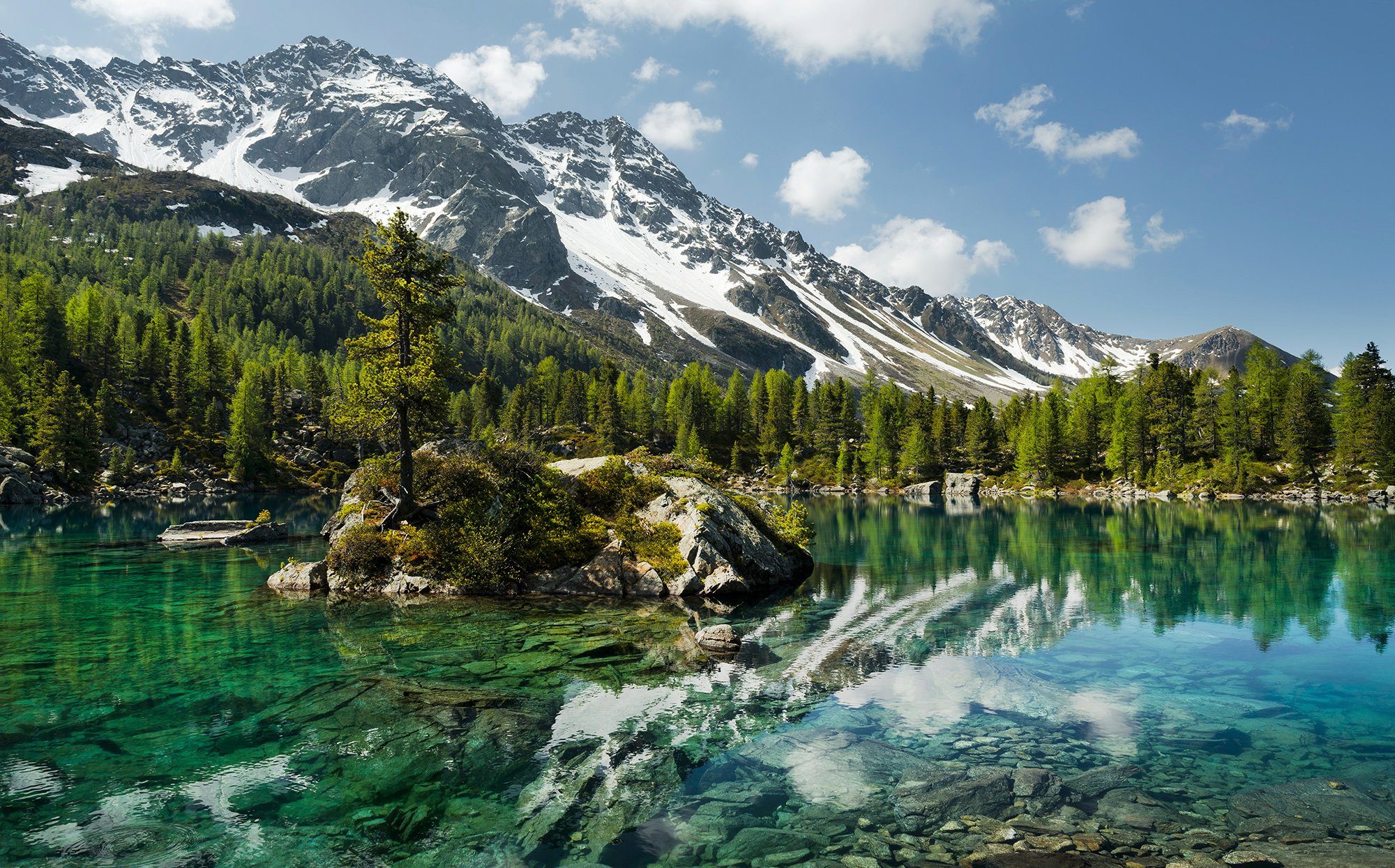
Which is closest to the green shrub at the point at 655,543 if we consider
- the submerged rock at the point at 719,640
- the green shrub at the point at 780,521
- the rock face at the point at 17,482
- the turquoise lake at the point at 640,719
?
the turquoise lake at the point at 640,719

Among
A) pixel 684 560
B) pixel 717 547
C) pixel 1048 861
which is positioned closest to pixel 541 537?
pixel 684 560

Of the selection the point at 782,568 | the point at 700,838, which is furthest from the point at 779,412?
the point at 700,838

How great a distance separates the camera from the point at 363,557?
83.7ft

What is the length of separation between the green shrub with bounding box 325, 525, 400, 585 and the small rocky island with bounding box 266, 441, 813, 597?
0.04 m

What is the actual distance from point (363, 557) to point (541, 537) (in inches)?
261

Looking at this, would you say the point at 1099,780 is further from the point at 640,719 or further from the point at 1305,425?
the point at 1305,425

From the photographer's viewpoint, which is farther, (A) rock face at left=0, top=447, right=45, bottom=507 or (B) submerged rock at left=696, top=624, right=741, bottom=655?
(A) rock face at left=0, top=447, right=45, bottom=507

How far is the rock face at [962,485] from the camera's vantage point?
110 meters

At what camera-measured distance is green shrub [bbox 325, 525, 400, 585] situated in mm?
25281

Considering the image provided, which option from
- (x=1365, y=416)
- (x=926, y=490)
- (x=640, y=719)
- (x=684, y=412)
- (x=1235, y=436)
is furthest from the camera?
(x=684, y=412)

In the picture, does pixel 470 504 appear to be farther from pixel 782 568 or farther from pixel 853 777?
pixel 853 777

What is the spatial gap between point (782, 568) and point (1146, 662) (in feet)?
48.3

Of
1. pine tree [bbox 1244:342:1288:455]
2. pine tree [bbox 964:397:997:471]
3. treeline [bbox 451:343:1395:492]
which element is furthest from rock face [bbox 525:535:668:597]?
pine tree [bbox 964:397:997:471]

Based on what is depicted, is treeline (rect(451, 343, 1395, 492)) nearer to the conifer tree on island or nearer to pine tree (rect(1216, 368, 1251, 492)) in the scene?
pine tree (rect(1216, 368, 1251, 492))
